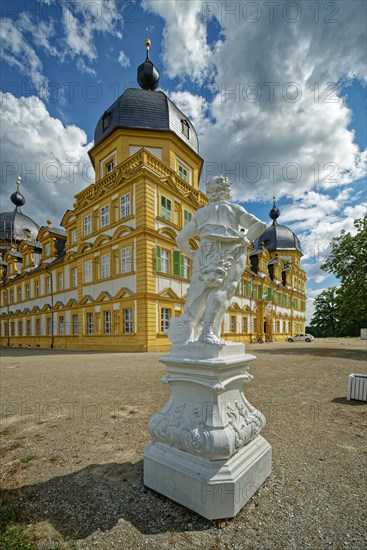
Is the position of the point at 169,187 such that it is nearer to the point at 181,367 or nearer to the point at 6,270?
the point at 181,367

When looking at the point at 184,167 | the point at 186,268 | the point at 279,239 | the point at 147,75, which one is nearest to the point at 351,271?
the point at 186,268

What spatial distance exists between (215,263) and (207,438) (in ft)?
5.34

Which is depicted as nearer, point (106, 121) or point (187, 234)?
point (187, 234)

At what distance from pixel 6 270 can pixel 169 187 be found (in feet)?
93.8

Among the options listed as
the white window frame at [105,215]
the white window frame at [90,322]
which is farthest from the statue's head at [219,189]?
the white window frame at [90,322]

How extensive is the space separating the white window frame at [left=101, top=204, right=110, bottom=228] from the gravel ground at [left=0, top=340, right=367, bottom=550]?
15295 millimetres

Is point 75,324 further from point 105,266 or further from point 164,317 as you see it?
point 164,317

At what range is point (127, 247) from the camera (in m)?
17.4

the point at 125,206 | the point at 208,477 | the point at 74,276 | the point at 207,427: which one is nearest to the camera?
the point at 208,477

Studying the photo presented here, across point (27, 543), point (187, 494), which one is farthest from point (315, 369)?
point (27, 543)

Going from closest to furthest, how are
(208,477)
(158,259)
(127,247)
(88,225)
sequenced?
(208,477), (158,259), (127,247), (88,225)

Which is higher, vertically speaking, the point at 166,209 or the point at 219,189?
the point at 166,209

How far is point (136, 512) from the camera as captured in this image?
7.60 feet

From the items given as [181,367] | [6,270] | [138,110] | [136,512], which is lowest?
[136,512]
